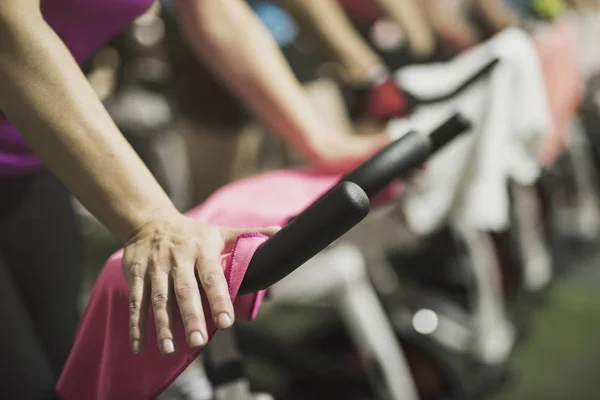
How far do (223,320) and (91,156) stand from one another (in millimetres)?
186

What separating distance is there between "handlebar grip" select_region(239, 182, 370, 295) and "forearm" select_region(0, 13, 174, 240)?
0.36ft

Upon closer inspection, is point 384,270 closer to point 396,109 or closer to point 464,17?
point 396,109

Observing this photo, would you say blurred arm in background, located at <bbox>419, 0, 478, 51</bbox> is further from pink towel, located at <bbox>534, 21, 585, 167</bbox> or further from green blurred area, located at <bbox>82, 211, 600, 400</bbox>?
green blurred area, located at <bbox>82, 211, 600, 400</bbox>

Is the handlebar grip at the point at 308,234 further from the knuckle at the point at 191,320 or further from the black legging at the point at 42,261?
the black legging at the point at 42,261

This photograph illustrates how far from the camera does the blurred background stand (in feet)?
4.43

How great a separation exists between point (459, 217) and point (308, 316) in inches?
40.4

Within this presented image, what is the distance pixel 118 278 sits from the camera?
58 cm

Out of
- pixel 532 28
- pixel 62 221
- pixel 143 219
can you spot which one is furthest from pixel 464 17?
pixel 143 219

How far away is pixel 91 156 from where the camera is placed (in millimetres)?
539

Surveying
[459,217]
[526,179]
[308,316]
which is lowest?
[308,316]

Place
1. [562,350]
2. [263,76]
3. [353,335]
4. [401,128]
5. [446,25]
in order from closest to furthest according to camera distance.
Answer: [263,76] < [401,128] < [353,335] < [562,350] < [446,25]

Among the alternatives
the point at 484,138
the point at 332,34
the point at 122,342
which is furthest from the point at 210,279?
the point at 332,34

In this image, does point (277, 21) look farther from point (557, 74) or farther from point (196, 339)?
point (196, 339)

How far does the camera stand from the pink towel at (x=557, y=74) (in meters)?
1.49
